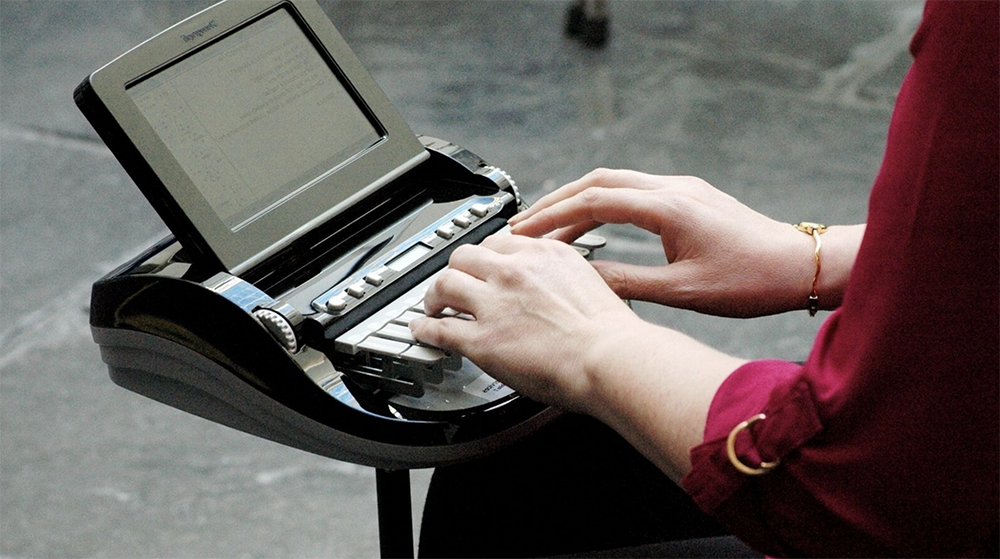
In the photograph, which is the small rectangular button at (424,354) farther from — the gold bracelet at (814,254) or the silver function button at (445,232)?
the gold bracelet at (814,254)

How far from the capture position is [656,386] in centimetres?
69

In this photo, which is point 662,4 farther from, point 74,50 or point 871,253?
point 871,253

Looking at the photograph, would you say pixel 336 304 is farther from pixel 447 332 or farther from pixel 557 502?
pixel 557 502

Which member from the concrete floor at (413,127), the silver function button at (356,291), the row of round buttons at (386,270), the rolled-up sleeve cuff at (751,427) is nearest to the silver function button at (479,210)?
the row of round buttons at (386,270)

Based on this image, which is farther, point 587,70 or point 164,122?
point 587,70

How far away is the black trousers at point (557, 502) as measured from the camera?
100 cm

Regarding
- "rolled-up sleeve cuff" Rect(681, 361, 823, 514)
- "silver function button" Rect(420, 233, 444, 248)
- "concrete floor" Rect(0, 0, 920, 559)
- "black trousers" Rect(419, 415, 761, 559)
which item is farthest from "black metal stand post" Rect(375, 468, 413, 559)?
"concrete floor" Rect(0, 0, 920, 559)

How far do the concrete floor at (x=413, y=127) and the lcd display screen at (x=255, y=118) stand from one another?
90 cm

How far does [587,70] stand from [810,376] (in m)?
2.54

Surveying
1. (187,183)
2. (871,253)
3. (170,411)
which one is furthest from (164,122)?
(170,411)

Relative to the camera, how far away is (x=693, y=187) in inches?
35.5

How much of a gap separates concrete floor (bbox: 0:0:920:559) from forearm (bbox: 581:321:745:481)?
104 cm

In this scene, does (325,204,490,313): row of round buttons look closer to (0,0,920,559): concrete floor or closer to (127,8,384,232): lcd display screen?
(127,8,384,232): lcd display screen

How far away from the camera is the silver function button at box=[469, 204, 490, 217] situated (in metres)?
0.99
